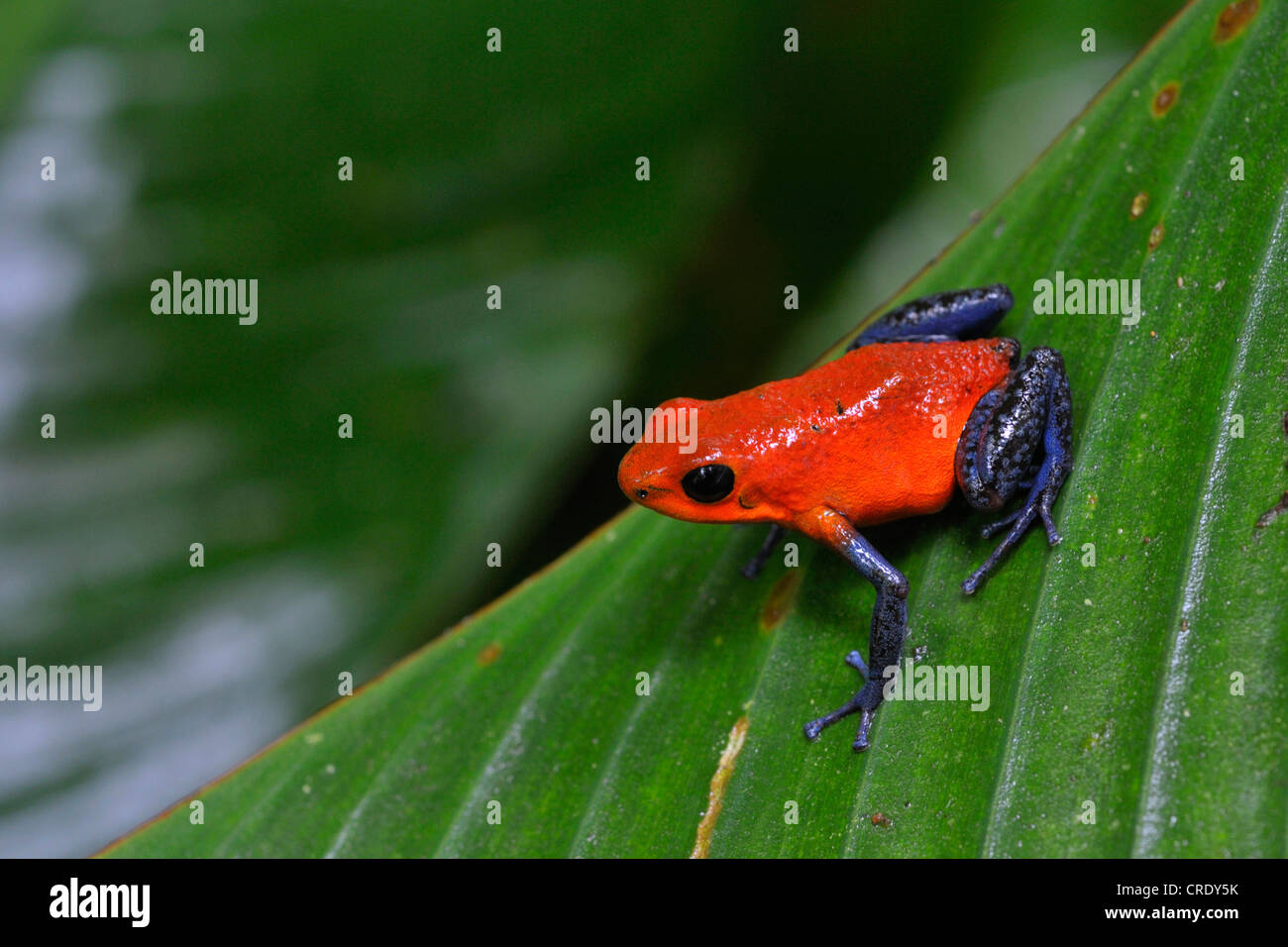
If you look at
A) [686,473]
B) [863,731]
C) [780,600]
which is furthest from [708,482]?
[863,731]

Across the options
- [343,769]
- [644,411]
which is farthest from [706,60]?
[343,769]

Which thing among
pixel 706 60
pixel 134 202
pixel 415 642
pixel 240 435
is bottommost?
pixel 415 642

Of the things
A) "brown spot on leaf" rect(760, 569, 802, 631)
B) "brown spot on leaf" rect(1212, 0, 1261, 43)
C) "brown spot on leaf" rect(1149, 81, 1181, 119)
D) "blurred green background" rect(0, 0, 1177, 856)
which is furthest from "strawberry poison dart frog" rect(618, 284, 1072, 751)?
"blurred green background" rect(0, 0, 1177, 856)

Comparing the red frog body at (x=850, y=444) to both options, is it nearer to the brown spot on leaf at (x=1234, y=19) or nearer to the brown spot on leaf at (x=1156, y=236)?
the brown spot on leaf at (x=1156, y=236)

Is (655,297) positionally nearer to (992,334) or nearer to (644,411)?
(644,411)

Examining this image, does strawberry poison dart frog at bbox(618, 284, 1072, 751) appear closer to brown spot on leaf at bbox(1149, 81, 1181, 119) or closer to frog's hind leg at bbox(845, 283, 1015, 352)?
frog's hind leg at bbox(845, 283, 1015, 352)
